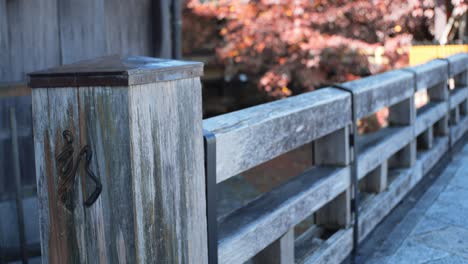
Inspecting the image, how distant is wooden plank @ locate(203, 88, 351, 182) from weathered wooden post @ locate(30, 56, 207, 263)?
12.3 inches

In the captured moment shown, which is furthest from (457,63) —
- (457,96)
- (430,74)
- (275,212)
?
(275,212)

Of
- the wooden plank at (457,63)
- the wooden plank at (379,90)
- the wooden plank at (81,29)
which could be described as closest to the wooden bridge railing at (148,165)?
the wooden plank at (379,90)

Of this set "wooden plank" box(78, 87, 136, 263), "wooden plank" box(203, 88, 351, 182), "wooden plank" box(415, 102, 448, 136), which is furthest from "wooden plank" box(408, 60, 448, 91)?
"wooden plank" box(78, 87, 136, 263)

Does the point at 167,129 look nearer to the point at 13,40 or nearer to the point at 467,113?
the point at 13,40

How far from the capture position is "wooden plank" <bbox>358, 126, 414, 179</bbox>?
384 cm

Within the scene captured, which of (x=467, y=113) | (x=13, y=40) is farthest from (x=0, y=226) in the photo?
(x=467, y=113)

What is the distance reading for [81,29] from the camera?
189 inches

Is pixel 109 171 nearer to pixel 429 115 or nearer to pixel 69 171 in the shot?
pixel 69 171

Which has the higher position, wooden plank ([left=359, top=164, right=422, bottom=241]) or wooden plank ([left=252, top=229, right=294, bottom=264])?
wooden plank ([left=252, top=229, right=294, bottom=264])

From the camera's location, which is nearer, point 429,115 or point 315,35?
point 429,115

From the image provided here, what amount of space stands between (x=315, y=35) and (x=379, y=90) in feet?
22.8

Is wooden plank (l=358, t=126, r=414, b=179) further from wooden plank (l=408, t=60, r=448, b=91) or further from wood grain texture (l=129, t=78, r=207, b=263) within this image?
wood grain texture (l=129, t=78, r=207, b=263)

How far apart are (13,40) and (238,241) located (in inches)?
101

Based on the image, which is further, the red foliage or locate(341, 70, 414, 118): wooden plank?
the red foliage
